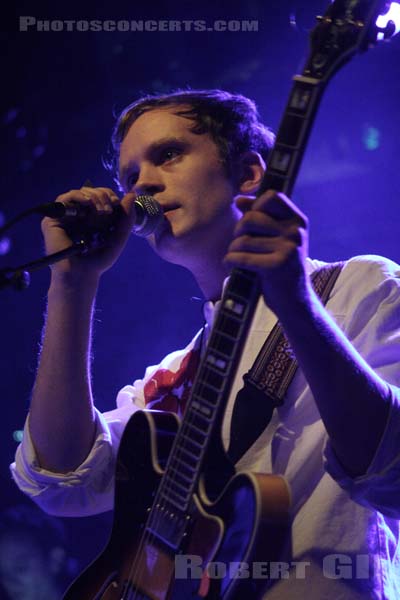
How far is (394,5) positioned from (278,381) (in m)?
0.87

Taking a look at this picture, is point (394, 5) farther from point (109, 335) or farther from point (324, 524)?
point (109, 335)

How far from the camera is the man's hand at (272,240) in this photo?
3.50 feet

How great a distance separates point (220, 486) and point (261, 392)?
39 cm

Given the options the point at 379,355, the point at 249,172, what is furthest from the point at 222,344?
the point at 249,172

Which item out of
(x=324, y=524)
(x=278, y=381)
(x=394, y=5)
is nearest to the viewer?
(x=394, y=5)

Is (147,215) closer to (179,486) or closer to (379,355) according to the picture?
(379,355)

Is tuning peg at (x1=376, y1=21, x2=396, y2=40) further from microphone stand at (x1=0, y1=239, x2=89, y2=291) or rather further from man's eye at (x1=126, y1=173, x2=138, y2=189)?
man's eye at (x1=126, y1=173, x2=138, y2=189)

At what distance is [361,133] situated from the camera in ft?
9.48

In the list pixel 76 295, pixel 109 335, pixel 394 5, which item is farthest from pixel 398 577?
pixel 109 335

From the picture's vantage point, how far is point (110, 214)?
1.64 meters

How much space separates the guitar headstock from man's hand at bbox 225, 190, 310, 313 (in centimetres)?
31

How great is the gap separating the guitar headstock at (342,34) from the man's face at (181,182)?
85 cm

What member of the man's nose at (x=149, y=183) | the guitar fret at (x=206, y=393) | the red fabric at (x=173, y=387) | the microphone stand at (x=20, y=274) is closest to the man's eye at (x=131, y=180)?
the man's nose at (x=149, y=183)

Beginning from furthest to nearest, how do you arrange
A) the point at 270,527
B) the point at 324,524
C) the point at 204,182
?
the point at 204,182, the point at 324,524, the point at 270,527
